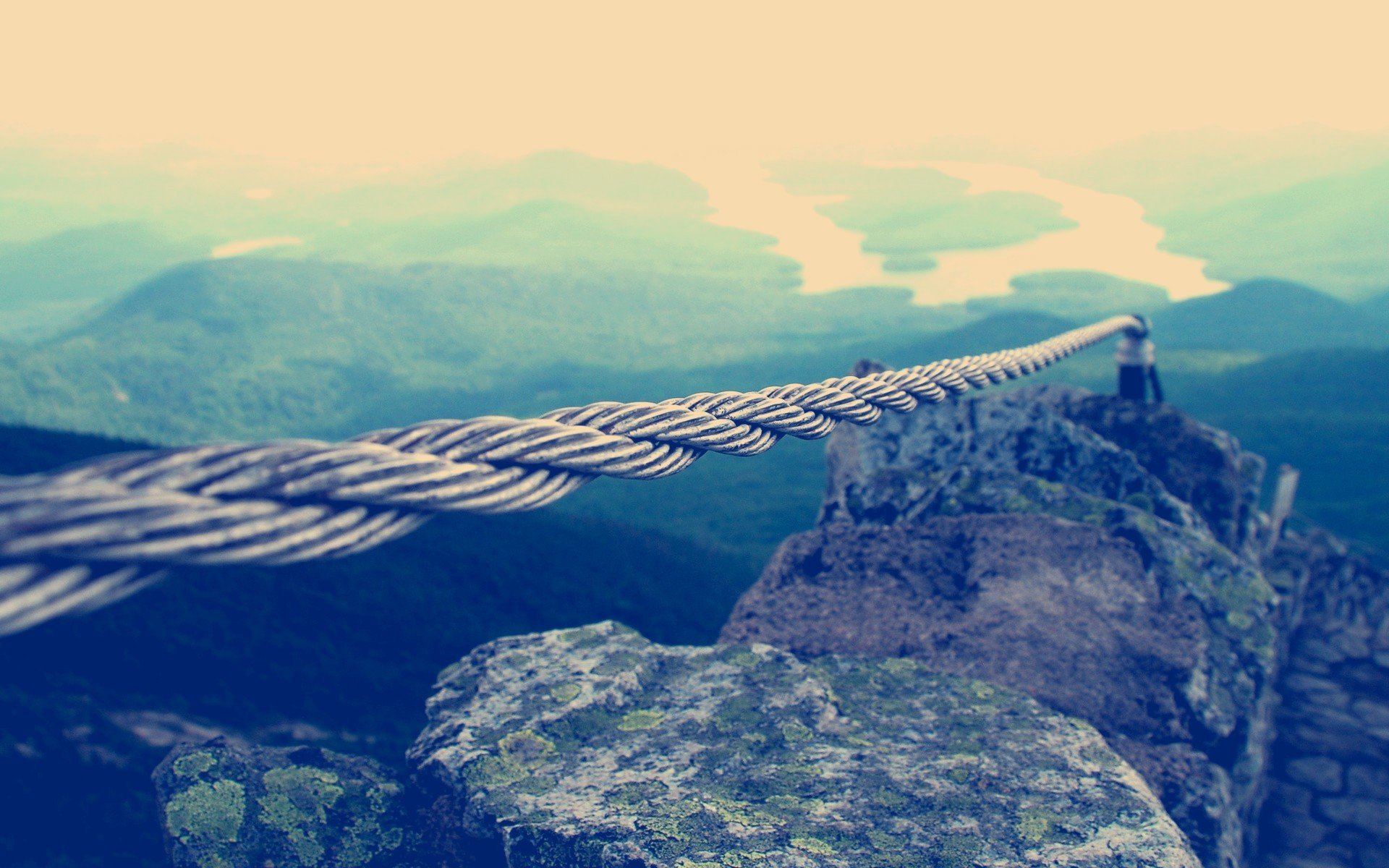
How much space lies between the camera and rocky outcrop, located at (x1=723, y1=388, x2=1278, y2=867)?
375 centimetres

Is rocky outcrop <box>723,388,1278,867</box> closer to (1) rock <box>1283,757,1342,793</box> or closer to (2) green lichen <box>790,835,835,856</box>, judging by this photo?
(1) rock <box>1283,757,1342,793</box>

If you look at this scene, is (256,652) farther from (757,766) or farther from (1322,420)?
(1322,420)

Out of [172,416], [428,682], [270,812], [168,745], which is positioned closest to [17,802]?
[168,745]

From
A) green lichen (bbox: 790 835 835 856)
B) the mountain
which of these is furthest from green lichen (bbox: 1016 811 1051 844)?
the mountain

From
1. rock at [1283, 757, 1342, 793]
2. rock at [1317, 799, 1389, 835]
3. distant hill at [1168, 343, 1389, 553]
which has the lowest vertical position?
distant hill at [1168, 343, 1389, 553]

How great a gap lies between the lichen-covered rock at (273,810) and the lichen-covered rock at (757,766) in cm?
24

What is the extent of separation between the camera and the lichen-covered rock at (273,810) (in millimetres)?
3021

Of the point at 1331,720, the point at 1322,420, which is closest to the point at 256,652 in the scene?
the point at 1331,720

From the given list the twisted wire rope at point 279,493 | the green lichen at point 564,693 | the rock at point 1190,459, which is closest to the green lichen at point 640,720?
the green lichen at point 564,693

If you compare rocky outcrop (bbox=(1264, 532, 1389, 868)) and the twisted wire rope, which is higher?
the twisted wire rope

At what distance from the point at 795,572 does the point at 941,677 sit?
100 centimetres

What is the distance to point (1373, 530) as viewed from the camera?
19.0 m

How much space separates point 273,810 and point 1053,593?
329 cm

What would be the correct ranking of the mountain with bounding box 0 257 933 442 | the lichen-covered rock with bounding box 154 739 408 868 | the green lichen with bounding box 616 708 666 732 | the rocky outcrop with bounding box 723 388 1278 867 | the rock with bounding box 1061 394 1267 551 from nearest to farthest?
1. the lichen-covered rock with bounding box 154 739 408 868
2. the green lichen with bounding box 616 708 666 732
3. the rocky outcrop with bounding box 723 388 1278 867
4. the rock with bounding box 1061 394 1267 551
5. the mountain with bounding box 0 257 933 442
